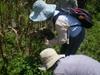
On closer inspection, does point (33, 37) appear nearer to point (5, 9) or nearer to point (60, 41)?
point (5, 9)

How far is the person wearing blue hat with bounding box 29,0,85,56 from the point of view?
4887 millimetres

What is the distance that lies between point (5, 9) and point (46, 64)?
2.59 meters

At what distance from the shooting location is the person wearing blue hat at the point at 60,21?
489 centimetres

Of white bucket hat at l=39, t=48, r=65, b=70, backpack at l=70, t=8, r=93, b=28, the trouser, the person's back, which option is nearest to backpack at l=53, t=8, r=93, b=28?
backpack at l=70, t=8, r=93, b=28

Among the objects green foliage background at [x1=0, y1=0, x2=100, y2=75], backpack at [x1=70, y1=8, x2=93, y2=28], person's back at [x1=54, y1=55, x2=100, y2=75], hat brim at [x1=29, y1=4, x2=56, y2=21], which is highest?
hat brim at [x1=29, y1=4, x2=56, y2=21]

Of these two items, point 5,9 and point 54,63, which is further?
point 5,9

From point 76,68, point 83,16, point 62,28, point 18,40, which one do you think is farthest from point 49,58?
point 18,40

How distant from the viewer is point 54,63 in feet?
12.9

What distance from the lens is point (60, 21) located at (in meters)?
4.91

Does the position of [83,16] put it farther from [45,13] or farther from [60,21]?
[45,13]

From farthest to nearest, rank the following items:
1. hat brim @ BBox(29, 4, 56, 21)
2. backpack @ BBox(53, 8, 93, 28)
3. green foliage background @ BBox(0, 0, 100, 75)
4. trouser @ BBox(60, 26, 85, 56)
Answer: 1. green foliage background @ BBox(0, 0, 100, 75)
2. trouser @ BBox(60, 26, 85, 56)
3. backpack @ BBox(53, 8, 93, 28)
4. hat brim @ BBox(29, 4, 56, 21)

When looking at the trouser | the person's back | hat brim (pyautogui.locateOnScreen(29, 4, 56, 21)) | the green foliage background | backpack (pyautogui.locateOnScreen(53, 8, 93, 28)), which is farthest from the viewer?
the green foliage background

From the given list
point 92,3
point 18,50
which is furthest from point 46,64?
point 92,3

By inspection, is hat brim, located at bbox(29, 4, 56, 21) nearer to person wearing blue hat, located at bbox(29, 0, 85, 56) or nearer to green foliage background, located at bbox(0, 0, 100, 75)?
person wearing blue hat, located at bbox(29, 0, 85, 56)
